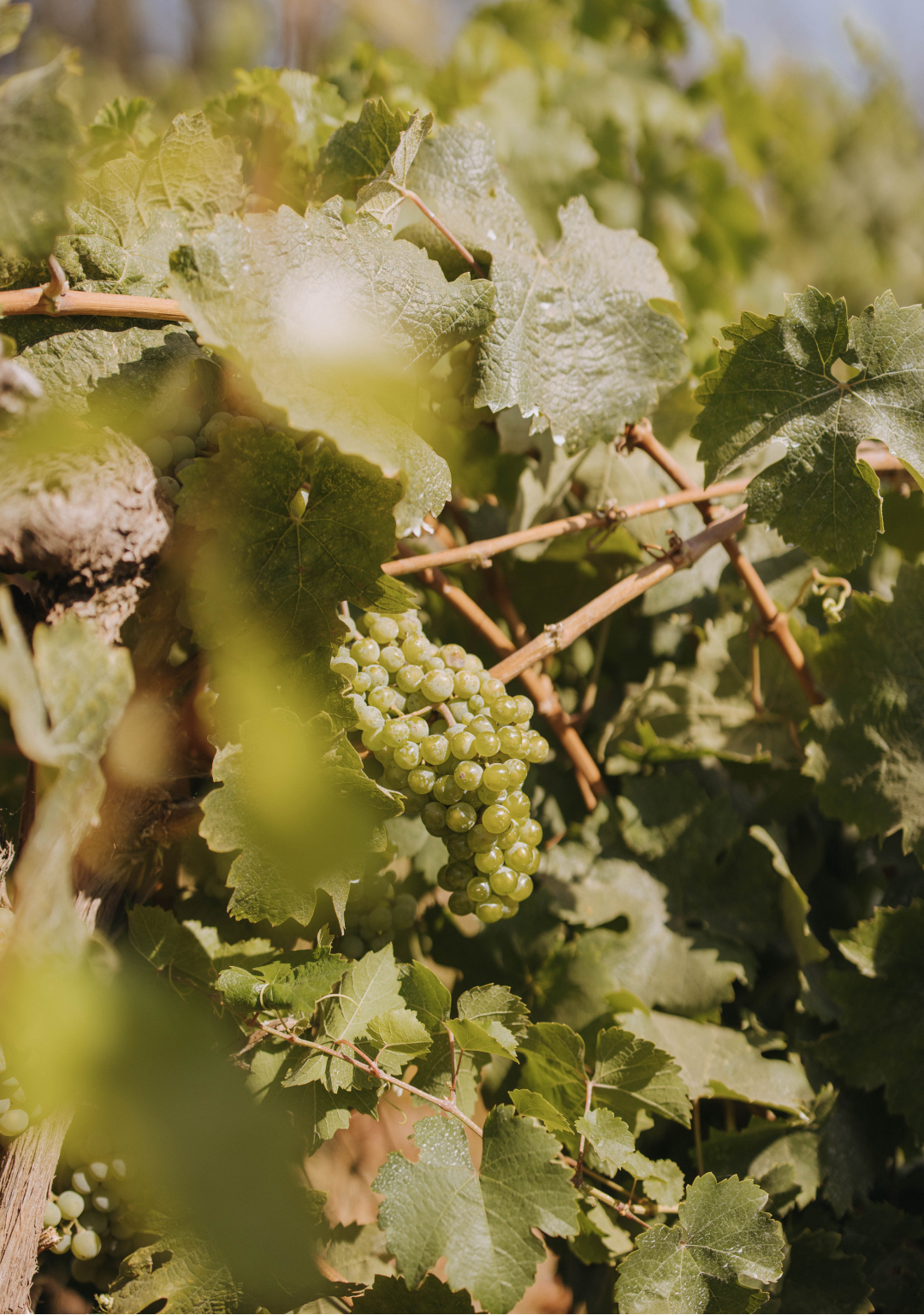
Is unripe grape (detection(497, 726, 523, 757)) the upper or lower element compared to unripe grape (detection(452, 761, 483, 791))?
upper

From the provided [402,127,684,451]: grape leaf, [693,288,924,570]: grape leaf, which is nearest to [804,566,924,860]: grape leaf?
[693,288,924,570]: grape leaf

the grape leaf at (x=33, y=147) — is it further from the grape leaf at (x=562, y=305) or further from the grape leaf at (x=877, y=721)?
the grape leaf at (x=877, y=721)

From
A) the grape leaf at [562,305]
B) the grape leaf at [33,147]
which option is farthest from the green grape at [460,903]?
the grape leaf at [33,147]

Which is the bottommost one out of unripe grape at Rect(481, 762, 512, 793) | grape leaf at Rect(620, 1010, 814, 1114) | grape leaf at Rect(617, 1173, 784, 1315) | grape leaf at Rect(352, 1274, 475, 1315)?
grape leaf at Rect(352, 1274, 475, 1315)

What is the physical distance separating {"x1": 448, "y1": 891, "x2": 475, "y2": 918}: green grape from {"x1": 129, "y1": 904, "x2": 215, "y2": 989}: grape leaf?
203mm

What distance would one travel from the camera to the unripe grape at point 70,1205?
662mm

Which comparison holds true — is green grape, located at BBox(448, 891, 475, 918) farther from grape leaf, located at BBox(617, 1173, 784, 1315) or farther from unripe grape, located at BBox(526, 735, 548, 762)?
grape leaf, located at BBox(617, 1173, 784, 1315)

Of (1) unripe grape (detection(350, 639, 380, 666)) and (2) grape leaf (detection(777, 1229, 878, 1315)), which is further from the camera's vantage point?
(2) grape leaf (detection(777, 1229, 878, 1315))

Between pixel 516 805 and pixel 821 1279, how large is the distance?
579 millimetres

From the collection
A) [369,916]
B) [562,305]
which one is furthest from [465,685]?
[562,305]

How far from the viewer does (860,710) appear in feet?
2.98

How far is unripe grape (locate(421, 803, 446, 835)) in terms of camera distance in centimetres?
66

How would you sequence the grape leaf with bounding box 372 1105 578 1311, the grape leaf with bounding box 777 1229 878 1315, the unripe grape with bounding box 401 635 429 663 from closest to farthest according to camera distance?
the grape leaf with bounding box 372 1105 578 1311
the unripe grape with bounding box 401 635 429 663
the grape leaf with bounding box 777 1229 878 1315

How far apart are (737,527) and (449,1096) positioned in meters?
0.60
